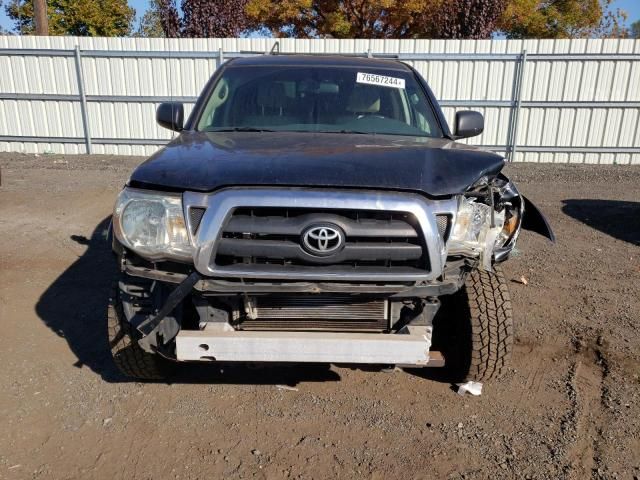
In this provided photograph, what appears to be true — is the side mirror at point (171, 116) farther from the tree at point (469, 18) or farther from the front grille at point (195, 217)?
the tree at point (469, 18)

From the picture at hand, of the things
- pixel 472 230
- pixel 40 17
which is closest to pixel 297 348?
pixel 472 230

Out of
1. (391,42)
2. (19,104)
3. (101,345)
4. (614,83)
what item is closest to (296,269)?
(101,345)

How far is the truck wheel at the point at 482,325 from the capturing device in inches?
111

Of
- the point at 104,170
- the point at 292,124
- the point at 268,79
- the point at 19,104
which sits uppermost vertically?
the point at 268,79

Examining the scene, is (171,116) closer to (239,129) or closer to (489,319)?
(239,129)

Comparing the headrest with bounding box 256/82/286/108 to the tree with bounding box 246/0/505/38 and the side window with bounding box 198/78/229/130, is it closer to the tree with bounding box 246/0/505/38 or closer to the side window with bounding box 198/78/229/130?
the side window with bounding box 198/78/229/130

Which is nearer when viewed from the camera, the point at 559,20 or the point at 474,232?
the point at 474,232

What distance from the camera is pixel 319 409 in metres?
2.91

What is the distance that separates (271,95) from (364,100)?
66 cm

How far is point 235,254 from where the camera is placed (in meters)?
2.32

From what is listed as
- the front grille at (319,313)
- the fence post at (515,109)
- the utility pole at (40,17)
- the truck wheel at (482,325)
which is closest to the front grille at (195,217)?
the front grille at (319,313)

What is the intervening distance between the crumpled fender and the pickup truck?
16.2 inches

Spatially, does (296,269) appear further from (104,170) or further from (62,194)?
(104,170)

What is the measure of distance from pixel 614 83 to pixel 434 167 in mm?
10932
